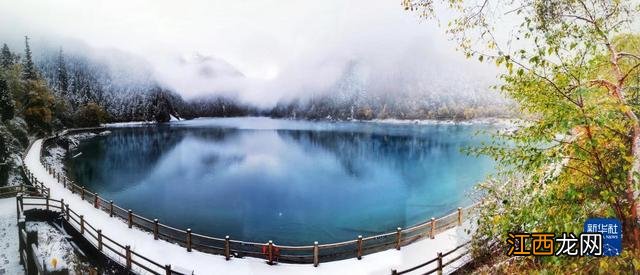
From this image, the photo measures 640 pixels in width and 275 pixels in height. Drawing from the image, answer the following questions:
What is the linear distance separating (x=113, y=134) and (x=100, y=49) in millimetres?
46327

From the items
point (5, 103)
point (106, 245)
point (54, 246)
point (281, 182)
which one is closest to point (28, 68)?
point (5, 103)

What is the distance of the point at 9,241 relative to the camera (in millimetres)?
8172

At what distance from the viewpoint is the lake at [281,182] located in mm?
16891

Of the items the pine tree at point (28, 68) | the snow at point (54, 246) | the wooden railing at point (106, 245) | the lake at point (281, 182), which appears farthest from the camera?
the lake at point (281, 182)

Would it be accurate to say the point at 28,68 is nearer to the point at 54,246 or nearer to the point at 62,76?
the point at 62,76

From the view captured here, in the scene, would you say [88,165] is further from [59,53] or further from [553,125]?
[553,125]

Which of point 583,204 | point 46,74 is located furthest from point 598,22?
point 46,74

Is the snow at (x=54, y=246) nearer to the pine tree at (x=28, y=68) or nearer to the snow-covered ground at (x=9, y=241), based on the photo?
the snow-covered ground at (x=9, y=241)

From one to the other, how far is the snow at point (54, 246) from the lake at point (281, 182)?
5704mm

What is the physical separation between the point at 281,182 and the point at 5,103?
1634cm

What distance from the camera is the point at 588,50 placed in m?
3.31

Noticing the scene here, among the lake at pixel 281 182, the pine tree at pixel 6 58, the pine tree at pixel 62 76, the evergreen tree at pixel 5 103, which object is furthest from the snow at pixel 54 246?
the pine tree at pixel 6 58

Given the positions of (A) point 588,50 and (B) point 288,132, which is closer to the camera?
(A) point 588,50

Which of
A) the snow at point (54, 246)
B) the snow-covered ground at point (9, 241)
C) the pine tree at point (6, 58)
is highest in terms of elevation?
the pine tree at point (6, 58)
